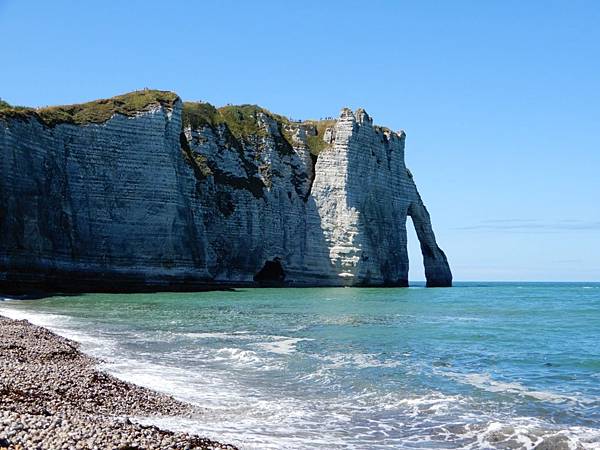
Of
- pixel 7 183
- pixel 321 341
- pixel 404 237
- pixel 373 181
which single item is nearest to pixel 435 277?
pixel 404 237

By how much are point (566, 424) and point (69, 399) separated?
855 cm

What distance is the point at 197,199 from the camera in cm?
6488

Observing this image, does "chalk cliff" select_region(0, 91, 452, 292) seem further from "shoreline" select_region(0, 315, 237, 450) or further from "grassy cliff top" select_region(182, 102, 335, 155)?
"shoreline" select_region(0, 315, 237, 450)

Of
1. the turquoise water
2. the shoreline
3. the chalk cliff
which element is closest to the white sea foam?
the turquoise water

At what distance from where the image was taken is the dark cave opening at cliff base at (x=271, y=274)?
71.3m

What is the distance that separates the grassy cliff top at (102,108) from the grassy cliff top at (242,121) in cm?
757

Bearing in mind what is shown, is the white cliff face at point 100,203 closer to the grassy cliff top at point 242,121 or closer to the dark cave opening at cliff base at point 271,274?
the grassy cliff top at point 242,121

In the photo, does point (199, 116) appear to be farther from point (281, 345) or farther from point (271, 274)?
point (281, 345)

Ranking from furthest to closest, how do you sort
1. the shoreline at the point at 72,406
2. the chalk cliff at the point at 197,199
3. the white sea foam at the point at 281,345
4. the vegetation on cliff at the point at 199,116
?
the vegetation on cliff at the point at 199,116
the chalk cliff at the point at 197,199
the white sea foam at the point at 281,345
the shoreline at the point at 72,406

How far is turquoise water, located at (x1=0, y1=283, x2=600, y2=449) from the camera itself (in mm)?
10742

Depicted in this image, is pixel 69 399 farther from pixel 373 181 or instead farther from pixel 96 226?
pixel 373 181

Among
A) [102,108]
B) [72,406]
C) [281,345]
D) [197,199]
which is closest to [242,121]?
[197,199]

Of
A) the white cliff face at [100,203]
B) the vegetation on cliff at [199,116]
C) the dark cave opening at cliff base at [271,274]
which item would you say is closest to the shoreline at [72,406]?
the white cliff face at [100,203]

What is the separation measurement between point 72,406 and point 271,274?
207 ft
